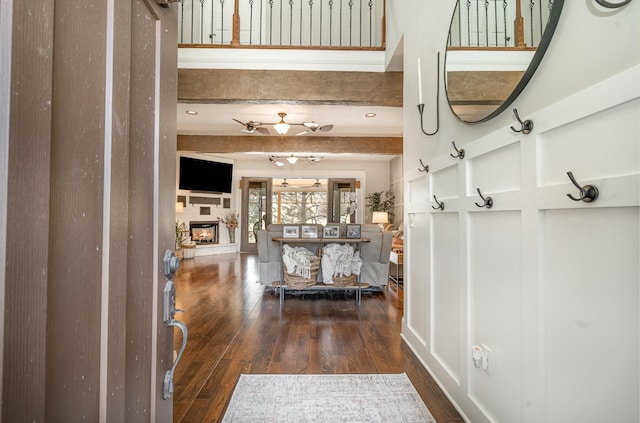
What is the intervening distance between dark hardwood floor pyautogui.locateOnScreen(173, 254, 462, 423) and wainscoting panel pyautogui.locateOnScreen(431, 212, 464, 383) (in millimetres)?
247

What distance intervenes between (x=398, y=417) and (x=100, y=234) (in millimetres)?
1736

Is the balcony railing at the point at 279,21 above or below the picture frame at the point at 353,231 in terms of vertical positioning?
above

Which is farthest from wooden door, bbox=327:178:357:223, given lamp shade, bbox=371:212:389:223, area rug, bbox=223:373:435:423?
area rug, bbox=223:373:435:423

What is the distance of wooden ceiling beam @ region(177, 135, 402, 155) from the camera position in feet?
21.3

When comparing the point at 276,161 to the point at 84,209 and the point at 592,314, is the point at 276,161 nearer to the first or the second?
the point at 592,314

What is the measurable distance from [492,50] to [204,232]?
848 cm

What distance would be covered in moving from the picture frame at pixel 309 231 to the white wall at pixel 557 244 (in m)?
2.26

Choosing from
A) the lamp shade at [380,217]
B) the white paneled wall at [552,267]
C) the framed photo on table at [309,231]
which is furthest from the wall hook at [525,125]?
the lamp shade at [380,217]

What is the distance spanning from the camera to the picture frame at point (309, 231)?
13.1 feet

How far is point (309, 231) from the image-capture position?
4012 mm

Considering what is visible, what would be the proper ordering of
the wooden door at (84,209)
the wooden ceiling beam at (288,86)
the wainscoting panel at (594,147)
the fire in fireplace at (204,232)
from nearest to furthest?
the wooden door at (84,209), the wainscoting panel at (594,147), the wooden ceiling beam at (288,86), the fire in fireplace at (204,232)

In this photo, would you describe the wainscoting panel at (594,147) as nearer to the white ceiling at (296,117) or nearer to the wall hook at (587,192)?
the wall hook at (587,192)

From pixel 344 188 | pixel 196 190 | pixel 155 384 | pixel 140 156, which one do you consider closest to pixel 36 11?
pixel 140 156

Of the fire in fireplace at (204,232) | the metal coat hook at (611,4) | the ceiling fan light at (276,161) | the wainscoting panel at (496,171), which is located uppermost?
the ceiling fan light at (276,161)
